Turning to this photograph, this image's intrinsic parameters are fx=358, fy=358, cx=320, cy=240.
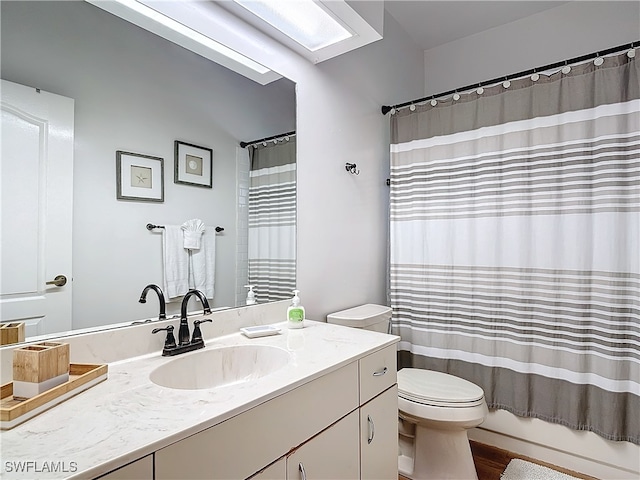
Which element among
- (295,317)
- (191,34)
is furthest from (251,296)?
(191,34)

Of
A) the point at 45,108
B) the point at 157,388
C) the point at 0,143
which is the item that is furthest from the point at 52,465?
the point at 45,108

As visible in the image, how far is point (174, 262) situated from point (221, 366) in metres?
0.41

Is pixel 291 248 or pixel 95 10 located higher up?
pixel 95 10

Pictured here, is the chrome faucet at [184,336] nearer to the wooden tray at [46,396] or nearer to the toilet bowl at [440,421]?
Result: the wooden tray at [46,396]

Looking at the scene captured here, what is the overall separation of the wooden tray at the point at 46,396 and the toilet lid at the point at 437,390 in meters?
1.32

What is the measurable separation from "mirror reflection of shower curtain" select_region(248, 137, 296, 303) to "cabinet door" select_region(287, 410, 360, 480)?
67cm

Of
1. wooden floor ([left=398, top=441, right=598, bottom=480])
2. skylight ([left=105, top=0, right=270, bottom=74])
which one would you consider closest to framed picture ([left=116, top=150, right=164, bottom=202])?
skylight ([left=105, top=0, right=270, bottom=74])

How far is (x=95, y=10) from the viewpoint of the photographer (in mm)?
1129

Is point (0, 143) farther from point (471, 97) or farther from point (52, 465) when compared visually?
point (471, 97)

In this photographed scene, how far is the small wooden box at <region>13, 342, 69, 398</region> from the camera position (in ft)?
2.66

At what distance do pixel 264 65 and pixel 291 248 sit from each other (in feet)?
2.78

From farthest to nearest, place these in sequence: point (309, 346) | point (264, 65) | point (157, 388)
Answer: point (264, 65), point (309, 346), point (157, 388)

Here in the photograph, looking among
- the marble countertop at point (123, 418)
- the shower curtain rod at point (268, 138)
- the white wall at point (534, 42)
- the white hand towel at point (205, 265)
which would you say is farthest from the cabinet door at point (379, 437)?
the white wall at point (534, 42)

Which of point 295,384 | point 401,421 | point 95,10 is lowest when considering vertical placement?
point 401,421
